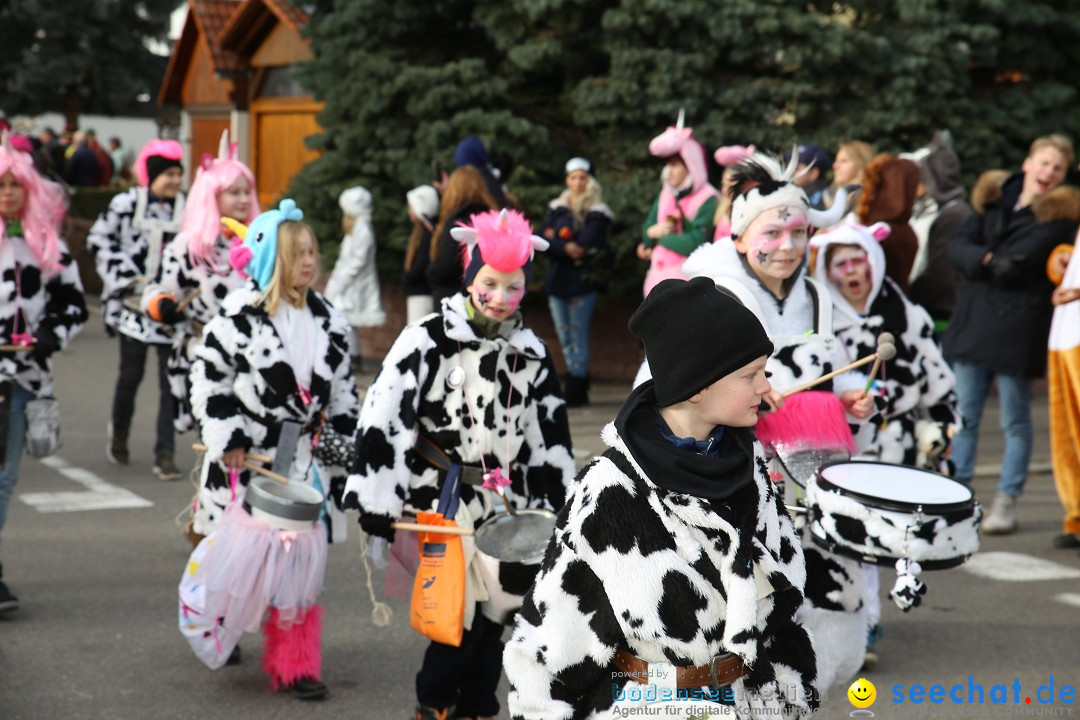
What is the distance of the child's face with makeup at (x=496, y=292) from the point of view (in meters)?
4.49

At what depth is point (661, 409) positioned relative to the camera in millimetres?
3025

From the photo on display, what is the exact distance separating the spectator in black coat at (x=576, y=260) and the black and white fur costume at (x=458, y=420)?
659 centimetres

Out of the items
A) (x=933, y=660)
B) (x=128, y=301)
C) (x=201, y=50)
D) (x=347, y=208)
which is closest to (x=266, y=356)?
(x=933, y=660)

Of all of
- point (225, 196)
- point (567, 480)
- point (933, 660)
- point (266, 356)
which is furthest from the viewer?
point (225, 196)

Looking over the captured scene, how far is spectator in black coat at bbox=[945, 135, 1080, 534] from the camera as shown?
25.1 feet

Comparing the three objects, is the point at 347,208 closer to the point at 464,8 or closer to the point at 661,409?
the point at 464,8

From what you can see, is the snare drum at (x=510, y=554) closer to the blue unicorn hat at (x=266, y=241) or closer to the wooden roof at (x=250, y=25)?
the blue unicorn hat at (x=266, y=241)

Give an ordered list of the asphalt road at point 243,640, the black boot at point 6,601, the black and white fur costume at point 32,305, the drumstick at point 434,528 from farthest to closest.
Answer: the black and white fur costume at point 32,305
the black boot at point 6,601
the asphalt road at point 243,640
the drumstick at point 434,528

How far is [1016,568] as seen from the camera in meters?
7.13

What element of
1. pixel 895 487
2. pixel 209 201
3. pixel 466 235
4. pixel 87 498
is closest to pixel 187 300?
pixel 209 201

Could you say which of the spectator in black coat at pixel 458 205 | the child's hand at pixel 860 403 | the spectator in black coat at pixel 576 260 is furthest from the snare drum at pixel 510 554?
the spectator in black coat at pixel 576 260

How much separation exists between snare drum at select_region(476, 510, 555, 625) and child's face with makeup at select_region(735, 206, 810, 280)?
1149 mm

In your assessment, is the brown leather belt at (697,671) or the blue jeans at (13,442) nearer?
the brown leather belt at (697,671)

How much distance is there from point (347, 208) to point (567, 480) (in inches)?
340
